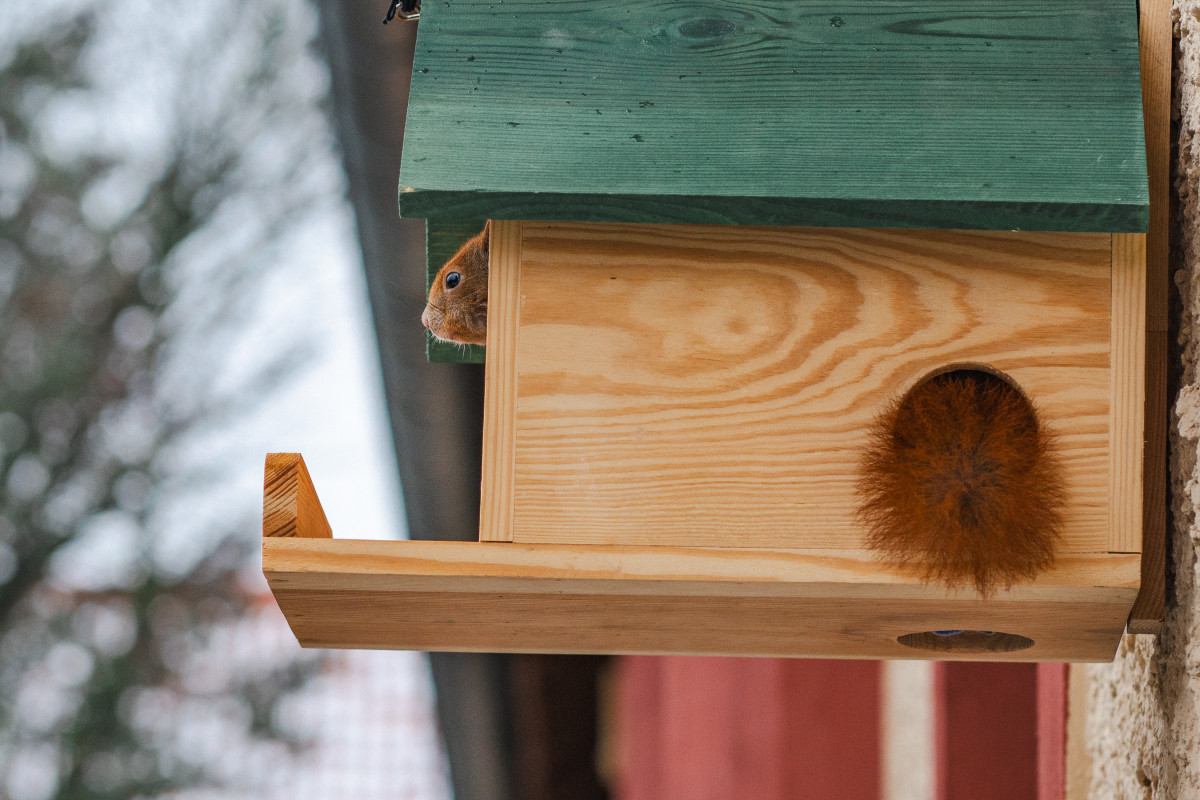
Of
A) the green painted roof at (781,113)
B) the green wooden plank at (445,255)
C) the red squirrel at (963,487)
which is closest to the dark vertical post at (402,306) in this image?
the green wooden plank at (445,255)

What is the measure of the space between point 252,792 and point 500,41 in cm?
343

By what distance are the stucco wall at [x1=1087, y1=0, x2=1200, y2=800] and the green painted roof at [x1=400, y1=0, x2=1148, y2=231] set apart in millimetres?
96

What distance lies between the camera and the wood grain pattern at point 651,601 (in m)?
0.83

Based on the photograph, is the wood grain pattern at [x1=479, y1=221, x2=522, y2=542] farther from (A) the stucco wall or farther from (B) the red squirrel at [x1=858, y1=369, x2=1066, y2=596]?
(A) the stucco wall

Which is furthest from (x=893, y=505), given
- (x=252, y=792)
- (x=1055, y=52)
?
(x=252, y=792)

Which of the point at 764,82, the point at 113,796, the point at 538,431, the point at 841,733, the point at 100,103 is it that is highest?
the point at 100,103

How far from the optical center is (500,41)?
0.90 metres

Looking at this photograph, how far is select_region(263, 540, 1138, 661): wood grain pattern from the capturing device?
83 cm

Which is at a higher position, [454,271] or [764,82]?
[764,82]

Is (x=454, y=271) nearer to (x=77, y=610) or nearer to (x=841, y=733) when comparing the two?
(x=841, y=733)

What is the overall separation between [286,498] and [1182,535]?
67cm

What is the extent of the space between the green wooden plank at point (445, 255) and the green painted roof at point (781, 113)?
374mm

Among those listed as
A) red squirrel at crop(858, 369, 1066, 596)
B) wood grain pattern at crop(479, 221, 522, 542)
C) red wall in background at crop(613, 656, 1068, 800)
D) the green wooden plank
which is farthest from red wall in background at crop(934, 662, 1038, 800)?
wood grain pattern at crop(479, 221, 522, 542)

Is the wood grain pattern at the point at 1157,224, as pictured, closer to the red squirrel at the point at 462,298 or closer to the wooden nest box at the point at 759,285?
the wooden nest box at the point at 759,285
